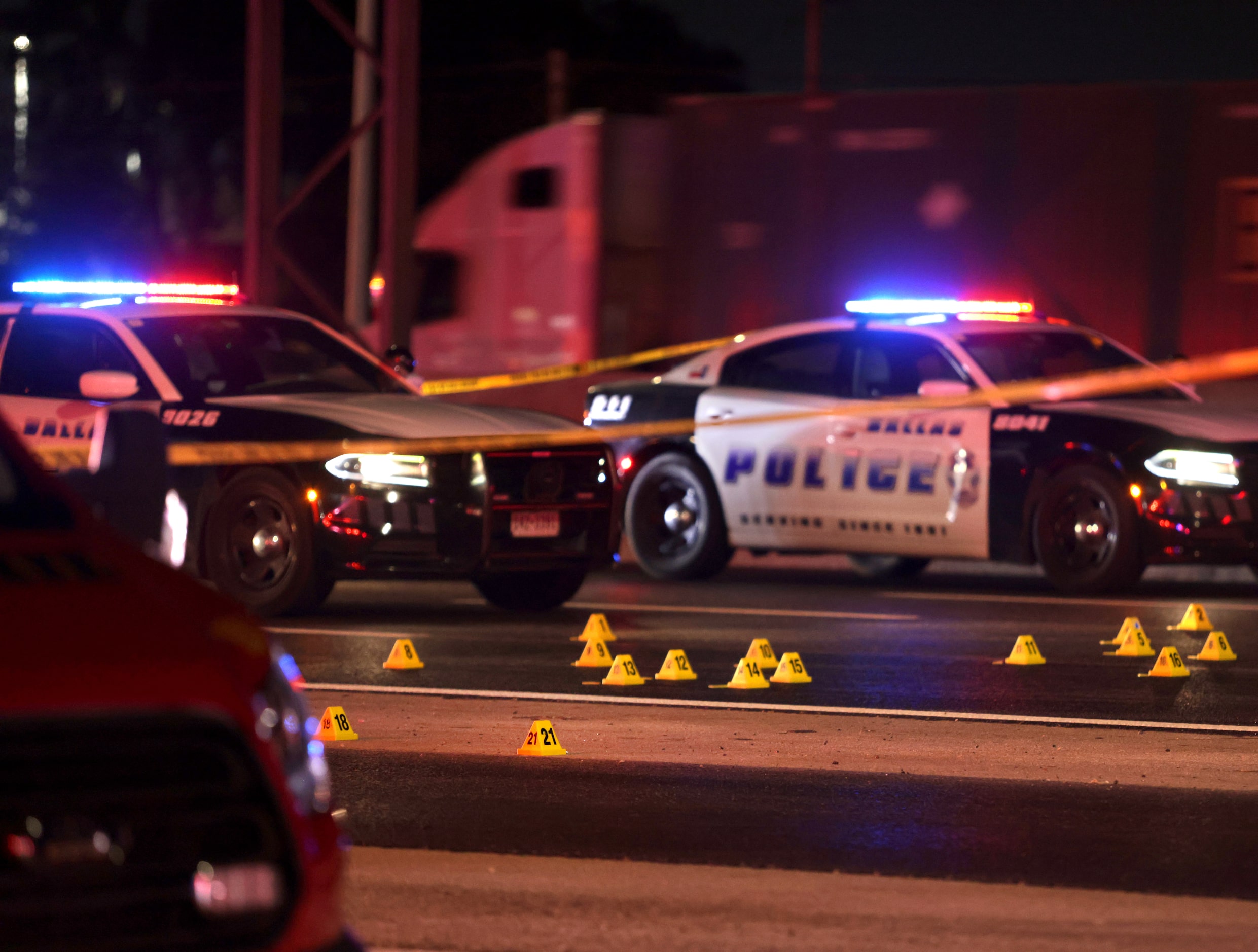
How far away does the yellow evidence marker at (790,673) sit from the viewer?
9500 mm

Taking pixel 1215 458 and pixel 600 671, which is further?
pixel 1215 458

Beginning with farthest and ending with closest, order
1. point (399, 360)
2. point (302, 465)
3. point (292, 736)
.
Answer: point (399, 360)
point (302, 465)
point (292, 736)

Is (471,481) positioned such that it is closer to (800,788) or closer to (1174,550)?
(1174,550)

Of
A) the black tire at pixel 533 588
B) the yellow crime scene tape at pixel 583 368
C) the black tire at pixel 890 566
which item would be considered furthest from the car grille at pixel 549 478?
the yellow crime scene tape at pixel 583 368

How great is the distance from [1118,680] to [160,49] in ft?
162

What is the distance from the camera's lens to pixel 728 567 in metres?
16.3

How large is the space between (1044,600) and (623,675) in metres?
4.26

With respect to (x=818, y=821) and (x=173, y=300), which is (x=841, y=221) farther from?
(x=818, y=821)

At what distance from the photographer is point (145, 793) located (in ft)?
10.6

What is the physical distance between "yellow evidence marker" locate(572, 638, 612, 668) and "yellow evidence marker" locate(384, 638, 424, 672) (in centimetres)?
67

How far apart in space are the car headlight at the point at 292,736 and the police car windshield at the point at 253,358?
8.52 metres

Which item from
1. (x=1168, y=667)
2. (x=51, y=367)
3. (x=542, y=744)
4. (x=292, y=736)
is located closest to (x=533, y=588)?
(x=51, y=367)

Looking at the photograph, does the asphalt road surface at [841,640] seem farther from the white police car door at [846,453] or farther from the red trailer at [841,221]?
the red trailer at [841,221]

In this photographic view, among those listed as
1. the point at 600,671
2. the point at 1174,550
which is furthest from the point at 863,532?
the point at 600,671
